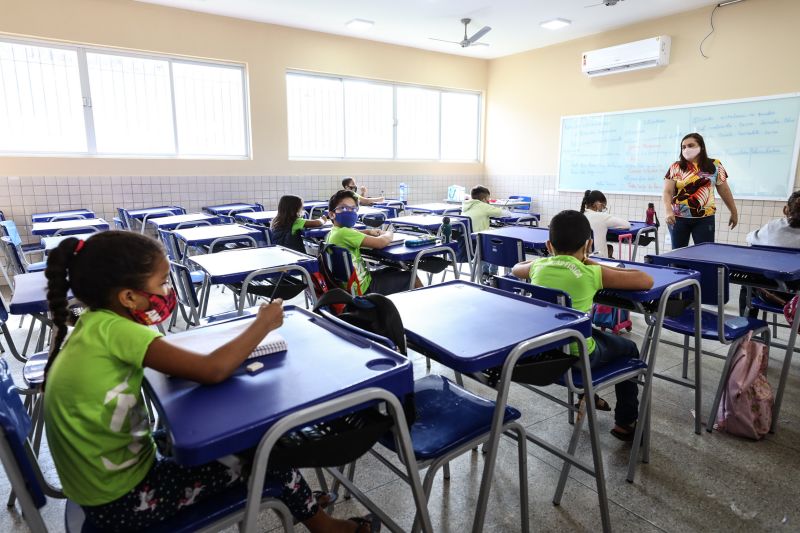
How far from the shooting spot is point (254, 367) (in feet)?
3.61

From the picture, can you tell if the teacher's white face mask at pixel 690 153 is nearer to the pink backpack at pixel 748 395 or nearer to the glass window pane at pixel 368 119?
the pink backpack at pixel 748 395

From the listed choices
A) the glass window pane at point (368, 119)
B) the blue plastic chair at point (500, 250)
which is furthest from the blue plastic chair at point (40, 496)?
the glass window pane at point (368, 119)

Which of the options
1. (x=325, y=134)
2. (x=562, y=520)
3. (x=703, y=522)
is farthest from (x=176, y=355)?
(x=325, y=134)

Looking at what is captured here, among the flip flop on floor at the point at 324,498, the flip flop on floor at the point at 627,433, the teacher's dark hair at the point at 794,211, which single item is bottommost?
the flip flop on floor at the point at 627,433

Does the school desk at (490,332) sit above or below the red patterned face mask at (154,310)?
below

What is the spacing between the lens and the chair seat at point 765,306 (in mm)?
2771

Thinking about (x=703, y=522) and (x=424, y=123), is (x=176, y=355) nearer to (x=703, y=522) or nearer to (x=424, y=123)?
(x=703, y=522)

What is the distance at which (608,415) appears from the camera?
2445 millimetres

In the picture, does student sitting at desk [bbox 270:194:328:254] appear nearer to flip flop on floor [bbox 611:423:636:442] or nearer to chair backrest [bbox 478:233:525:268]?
chair backrest [bbox 478:233:525:268]

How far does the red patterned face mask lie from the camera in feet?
3.68

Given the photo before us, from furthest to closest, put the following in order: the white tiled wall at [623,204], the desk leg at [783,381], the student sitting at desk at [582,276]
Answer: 1. the white tiled wall at [623,204]
2. the desk leg at [783,381]
3. the student sitting at desk at [582,276]

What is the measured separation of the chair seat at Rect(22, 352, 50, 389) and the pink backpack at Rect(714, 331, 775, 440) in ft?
8.97

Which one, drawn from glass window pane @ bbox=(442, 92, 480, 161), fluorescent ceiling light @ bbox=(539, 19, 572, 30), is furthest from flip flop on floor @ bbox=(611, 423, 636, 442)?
glass window pane @ bbox=(442, 92, 480, 161)

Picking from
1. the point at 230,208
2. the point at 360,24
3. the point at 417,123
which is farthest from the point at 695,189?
the point at 417,123
